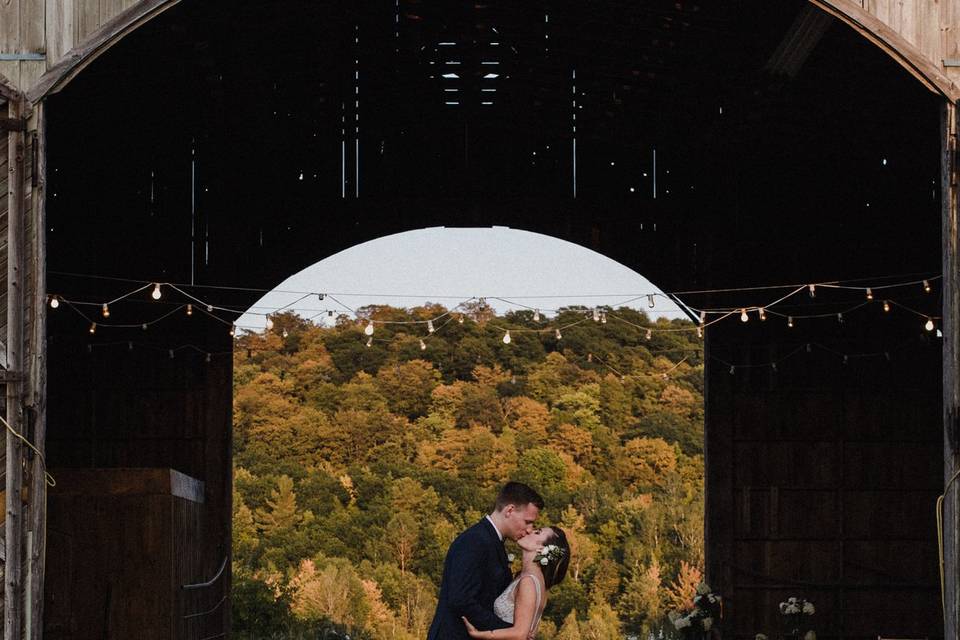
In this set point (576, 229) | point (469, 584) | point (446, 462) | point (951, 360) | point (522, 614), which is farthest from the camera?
point (446, 462)

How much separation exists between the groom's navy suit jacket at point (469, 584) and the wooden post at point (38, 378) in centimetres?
196

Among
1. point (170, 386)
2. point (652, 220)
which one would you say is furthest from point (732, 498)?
point (170, 386)

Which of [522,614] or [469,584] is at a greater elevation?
[469,584]

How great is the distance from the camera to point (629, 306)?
34781 millimetres

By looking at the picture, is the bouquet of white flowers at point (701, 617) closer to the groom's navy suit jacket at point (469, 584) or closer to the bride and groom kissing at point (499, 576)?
the bride and groom kissing at point (499, 576)

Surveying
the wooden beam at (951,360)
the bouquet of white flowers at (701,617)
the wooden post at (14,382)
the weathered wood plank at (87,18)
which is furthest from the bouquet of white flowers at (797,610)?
the weathered wood plank at (87,18)

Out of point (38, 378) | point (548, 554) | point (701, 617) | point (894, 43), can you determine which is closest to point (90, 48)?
point (38, 378)

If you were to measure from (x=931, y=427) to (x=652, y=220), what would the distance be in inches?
148

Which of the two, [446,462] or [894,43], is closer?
[894,43]

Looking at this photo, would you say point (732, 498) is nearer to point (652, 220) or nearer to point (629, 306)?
point (652, 220)

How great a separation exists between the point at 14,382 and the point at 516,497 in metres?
2.47

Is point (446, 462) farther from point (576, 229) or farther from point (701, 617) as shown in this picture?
point (701, 617)

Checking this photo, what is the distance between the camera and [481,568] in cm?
646

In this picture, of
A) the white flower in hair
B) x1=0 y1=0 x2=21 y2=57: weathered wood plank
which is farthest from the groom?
x1=0 y1=0 x2=21 y2=57: weathered wood plank
